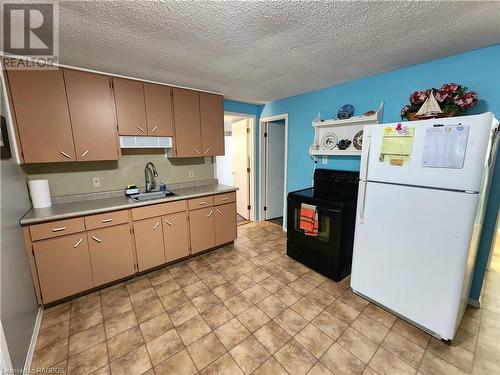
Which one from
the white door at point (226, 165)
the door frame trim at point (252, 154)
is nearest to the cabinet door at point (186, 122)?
the door frame trim at point (252, 154)

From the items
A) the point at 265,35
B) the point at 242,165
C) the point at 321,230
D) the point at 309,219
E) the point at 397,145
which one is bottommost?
the point at 321,230

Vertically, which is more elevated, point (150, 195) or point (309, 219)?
point (150, 195)

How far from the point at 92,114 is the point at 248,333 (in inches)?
103

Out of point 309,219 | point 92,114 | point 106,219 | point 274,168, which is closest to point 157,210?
point 106,219

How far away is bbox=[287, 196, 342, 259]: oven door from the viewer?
2322mm

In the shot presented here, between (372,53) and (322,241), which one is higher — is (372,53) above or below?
above

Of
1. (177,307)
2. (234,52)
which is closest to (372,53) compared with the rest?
(234,52)

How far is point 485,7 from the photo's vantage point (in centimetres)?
129

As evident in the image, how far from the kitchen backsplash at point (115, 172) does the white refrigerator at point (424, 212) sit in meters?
2.42

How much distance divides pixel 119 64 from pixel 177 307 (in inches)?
95.9

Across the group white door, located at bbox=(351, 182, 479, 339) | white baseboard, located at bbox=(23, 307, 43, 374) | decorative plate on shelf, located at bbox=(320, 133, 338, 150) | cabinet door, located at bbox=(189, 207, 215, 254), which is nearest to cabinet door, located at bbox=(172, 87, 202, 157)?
cabinet door, located at bbox=(189, 207, 215, 254)

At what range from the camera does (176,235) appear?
271cm

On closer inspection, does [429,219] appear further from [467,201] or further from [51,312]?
[51,312]

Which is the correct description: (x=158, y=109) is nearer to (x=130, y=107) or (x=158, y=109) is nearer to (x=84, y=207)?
(x=130, y=107)
